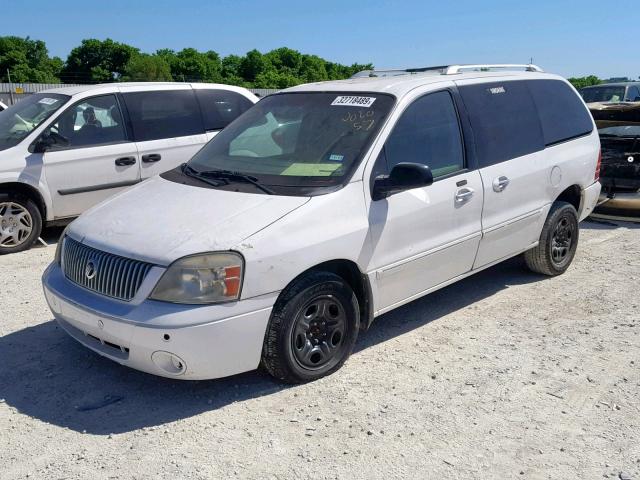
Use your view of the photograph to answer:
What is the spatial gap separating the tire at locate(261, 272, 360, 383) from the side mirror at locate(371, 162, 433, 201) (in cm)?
61

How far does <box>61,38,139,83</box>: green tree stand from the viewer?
72562mm

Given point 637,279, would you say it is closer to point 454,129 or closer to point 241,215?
point 454,129

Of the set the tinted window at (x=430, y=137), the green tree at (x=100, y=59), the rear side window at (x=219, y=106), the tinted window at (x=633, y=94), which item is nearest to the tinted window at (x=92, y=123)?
the rear side window at (x=219, y=106)

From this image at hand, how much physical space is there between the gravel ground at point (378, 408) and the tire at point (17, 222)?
2.08 meters

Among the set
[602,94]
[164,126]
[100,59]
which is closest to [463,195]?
[164,126]

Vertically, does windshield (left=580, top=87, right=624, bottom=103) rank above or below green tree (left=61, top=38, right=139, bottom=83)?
below

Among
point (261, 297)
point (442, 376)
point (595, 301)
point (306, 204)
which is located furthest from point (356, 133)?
point (595, 301)

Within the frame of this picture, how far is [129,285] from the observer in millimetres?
3643

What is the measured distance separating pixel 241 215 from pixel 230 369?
86cm

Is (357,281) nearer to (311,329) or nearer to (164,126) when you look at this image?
(311,329)

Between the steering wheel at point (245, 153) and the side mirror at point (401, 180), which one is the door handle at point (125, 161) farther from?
the side mirror at point (401, 180)

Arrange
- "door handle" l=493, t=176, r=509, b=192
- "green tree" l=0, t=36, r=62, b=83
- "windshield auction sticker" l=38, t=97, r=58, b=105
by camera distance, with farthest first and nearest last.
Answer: "green tree" l=0, t=36, r=62, b=83 → "windshield auction sticker" l=38, t=97, r=58, b=105 → "door handle" l=493, t=176, r=509, b=192

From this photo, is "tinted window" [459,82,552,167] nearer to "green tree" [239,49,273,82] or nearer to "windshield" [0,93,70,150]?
"windshield" [0,93,70,150]

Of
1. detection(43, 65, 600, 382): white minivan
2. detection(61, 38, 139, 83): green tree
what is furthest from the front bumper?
detection(61, 38, 139, 83): green tree
